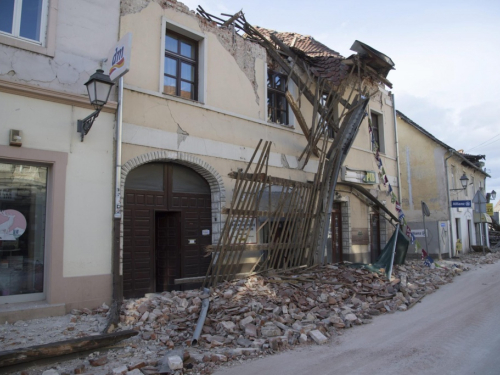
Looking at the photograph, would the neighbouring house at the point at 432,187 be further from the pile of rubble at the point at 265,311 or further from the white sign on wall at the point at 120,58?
the white sign on wall at the point at 120,58

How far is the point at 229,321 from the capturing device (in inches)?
233

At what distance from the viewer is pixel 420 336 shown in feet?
18.1

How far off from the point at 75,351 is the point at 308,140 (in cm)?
819

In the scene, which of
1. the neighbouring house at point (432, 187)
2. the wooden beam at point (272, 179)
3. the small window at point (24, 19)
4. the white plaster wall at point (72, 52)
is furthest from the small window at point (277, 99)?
the neighbouring house at point (432, 187)

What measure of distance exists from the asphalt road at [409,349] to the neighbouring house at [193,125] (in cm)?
330

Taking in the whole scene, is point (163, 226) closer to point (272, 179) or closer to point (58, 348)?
point (272, 179)

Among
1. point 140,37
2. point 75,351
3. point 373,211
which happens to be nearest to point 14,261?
point 75,351

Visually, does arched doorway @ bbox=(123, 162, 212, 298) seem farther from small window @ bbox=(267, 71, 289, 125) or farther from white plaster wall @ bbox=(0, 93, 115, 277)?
small window @ bbox=(267, 71, 289, 125)

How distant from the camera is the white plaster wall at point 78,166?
631cm

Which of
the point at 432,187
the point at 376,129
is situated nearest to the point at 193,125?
the point at 376,129

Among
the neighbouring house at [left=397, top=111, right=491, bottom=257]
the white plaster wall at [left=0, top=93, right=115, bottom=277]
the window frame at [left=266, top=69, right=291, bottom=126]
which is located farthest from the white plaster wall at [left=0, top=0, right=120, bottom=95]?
the neighbouring house at [left=397, top=111, right=491, bottom=257]

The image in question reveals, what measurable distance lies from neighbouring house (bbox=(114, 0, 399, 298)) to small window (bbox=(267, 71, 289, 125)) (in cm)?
3

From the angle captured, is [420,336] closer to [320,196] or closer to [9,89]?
[320,196]

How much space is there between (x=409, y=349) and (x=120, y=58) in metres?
6.17
